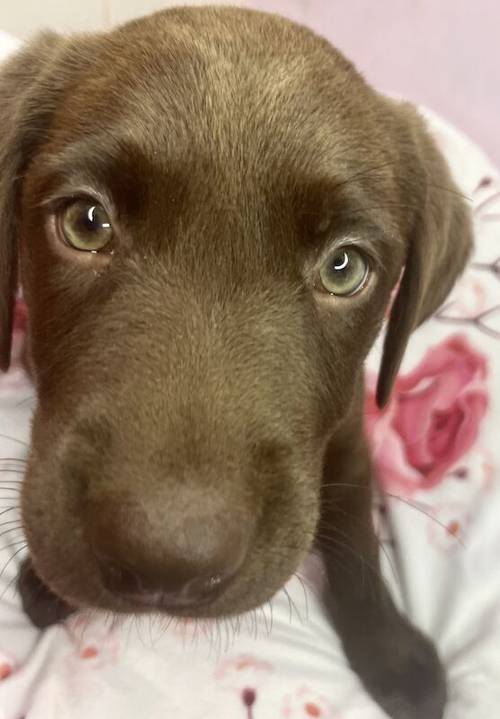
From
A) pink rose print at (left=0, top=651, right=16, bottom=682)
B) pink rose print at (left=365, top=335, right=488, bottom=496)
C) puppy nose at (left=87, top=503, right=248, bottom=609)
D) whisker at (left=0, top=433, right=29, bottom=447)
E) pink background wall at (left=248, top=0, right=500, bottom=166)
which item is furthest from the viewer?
pink background wall at (left=248, top=0, right=500, bottom=166)

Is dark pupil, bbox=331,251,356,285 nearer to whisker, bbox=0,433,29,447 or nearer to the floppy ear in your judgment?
the floppy ear

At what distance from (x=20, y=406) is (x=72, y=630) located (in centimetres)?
58

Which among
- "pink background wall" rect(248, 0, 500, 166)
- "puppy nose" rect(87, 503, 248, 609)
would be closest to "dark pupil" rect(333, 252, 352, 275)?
"puppy nose" rect(87, 503, 248, 609)

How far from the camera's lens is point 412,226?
1805 millimetres

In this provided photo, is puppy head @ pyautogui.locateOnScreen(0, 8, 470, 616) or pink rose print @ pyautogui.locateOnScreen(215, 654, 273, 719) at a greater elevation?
puppy head @ pyautogui.locateOnScreen(0, 8, 470, 616)

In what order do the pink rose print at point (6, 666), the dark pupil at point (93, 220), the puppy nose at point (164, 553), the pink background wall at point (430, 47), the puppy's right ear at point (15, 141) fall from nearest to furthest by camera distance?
the puppy nose at point (164, 553) < the dark pupil at point (93, 220) < the puppy's right ear at point (15, 141) < the pink rose print at point (6, 666) < the pink background wall at point (430, 47)

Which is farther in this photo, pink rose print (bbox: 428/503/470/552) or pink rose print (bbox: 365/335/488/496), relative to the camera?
pink rose print (bbox: 365/335/488/496)

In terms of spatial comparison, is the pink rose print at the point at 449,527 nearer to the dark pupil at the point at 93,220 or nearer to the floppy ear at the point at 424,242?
the floppy ear at the point at 424,242

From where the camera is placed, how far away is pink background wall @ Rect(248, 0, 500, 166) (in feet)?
11.1

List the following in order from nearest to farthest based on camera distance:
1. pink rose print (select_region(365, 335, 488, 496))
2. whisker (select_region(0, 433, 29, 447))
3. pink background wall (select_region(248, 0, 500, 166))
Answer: whisker (select_region(0, 433, 29, 447)), pink rose print (select_region(365, 335, 488, 496)), pink background wall (select_region(248, 0, 500, 166))

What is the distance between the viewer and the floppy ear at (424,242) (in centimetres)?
182

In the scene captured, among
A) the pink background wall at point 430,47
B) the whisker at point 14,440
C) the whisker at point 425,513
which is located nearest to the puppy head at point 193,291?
the whisker at point 14,440

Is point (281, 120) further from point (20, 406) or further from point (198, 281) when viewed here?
point (20, 406)

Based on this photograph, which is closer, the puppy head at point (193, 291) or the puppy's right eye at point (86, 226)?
the puppy head at point (193, 291)
